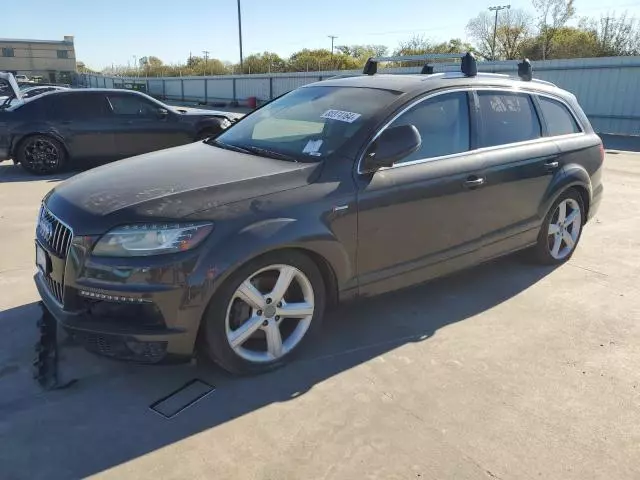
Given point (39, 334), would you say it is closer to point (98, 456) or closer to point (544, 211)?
point (98, 456)

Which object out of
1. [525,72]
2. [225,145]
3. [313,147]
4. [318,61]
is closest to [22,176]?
[225,145]

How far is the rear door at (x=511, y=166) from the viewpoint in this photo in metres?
4.12

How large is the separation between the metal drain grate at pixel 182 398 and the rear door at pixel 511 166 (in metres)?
2.39

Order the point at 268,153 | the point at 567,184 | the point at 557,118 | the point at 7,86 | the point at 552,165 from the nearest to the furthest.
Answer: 1. the point at 268,153
2. the point at 552,165
3. the point at 567,184
4. the point at 557,118
5. the point at 7,86

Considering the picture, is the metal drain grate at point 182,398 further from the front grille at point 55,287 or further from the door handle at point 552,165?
the door handle at point 552,165

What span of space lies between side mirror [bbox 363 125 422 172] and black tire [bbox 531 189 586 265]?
79.8 inches

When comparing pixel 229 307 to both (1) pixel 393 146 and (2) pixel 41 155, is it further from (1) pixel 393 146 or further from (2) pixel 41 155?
(2) pixel 41 155

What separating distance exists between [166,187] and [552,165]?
324cm

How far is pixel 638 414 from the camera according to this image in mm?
2861

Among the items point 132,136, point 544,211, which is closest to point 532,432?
point 544,211

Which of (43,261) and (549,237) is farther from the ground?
(43,261)

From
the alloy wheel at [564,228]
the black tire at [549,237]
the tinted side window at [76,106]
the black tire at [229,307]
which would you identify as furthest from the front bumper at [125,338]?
the tinted side window at [76,106]

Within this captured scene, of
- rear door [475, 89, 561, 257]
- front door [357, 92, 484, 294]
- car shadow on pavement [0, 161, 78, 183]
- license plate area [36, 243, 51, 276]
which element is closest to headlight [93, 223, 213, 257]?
license plate area [36, 243, 51, 276]

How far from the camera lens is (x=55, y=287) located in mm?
3047
